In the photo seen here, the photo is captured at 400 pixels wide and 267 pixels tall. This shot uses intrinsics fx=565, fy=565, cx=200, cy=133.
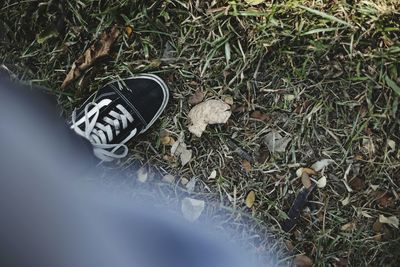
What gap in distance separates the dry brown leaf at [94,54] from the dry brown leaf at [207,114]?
0.40 m

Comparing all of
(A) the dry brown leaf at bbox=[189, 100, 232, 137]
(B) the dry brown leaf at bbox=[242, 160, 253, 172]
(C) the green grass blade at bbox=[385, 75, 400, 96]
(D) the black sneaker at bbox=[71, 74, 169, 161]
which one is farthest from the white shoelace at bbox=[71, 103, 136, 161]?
(C) the green grass blade at bbox=[385, 75, 400, 96]

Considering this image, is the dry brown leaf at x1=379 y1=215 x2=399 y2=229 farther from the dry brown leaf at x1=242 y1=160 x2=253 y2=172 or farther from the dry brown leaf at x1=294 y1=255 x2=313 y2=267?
the dry brown leaf at x1=242 y1=160 x2=253 y2=172

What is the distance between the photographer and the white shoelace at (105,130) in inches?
85.5

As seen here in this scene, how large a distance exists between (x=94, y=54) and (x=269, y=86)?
0.68 metres

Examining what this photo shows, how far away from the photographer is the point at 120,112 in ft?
7.24

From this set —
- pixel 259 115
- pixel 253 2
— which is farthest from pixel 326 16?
pixel 259 115

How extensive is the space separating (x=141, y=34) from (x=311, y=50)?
25.4 inches

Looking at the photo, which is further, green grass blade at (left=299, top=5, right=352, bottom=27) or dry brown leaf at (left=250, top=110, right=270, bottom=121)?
dry brown leaf at (left=250, top=110, right=270, bottom=121)

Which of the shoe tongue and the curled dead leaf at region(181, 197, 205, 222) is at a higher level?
the shoe tongue

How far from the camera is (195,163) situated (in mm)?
2195

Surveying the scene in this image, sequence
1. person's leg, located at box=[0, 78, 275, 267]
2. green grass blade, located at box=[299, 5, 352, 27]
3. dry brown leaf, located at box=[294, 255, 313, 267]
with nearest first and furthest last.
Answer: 1. person's leg, located at box=[0, 78, 275, 267]
2. green grass blade, located at box=[299, 5, 352, 27]
3. dry brown leaf, located at box=[294, 255, 313, 267]

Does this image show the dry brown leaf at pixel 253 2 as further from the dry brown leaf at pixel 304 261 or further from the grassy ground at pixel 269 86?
the dry brown leaf at pixel 304 261

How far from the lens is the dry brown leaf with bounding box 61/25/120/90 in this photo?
7.06 feet

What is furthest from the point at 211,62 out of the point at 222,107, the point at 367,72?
the point at 367,72
